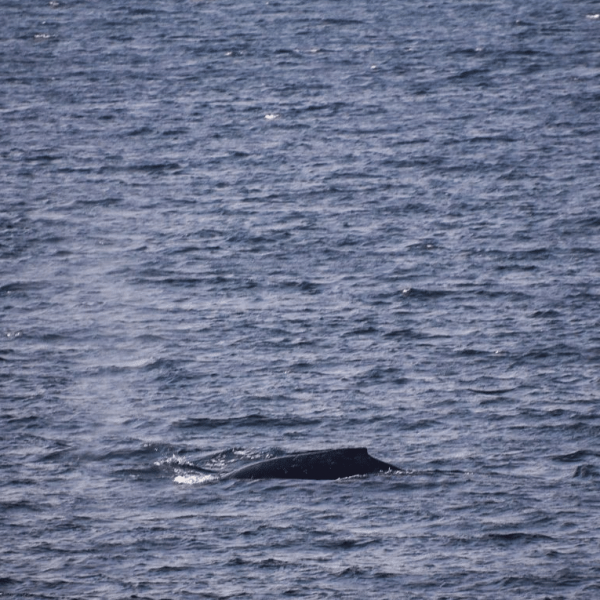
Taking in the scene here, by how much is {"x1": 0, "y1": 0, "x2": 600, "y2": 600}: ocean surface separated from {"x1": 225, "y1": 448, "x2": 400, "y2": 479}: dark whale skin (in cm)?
32

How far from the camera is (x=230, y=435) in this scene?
105 feet

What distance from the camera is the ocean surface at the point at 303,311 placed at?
87.4ft

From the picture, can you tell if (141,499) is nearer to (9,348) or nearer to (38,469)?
(38,469)

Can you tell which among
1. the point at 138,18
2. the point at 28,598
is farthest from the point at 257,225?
the point at 138,18

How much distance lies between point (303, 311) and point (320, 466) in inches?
482

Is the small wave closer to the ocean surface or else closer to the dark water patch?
the ocean surface

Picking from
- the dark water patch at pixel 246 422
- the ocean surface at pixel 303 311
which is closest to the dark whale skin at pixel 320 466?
the ocean surface at pixel 303 311

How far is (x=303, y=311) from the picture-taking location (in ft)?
134

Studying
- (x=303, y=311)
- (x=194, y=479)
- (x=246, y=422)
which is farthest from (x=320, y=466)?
(x=303, y=311)

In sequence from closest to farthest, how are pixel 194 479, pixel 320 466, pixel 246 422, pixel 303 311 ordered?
pixel 320 466 < pixel 194 479 < pixel 246 422 < pixel 303 311

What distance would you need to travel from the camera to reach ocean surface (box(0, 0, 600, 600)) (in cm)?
2664

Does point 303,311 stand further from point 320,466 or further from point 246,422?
point 320,466

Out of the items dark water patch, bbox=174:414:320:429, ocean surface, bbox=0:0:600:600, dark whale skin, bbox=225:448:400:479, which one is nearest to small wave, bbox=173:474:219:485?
ocean surface, bbox=0:0:600:600

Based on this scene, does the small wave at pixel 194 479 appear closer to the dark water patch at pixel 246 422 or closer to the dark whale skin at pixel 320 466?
the dark whale skin at pixel 320 466
